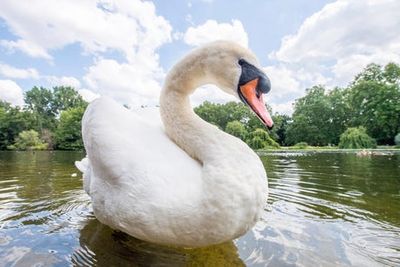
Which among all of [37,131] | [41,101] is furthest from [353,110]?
[41,101]

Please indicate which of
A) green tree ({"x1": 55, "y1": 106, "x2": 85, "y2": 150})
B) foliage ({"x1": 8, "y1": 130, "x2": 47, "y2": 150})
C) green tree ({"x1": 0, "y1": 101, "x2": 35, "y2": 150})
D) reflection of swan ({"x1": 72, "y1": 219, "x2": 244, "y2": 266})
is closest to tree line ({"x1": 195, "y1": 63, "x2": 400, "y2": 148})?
green tree ({"x1": 55, "y1": 106, "x2": 85, "y2": 150})

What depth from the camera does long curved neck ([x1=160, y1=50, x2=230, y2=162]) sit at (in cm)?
277

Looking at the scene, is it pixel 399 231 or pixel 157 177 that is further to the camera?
→ pixel 399 231

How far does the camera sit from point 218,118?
7494 centimetres

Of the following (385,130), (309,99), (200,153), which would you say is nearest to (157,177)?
(200,153)

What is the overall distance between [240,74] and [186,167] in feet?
2.62

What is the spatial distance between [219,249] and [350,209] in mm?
2367

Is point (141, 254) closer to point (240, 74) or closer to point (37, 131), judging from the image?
point (240, 74)

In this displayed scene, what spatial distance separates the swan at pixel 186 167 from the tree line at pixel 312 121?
37618 millimetres

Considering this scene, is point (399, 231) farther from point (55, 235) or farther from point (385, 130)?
point (385, 130)

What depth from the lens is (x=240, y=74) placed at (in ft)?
8.45

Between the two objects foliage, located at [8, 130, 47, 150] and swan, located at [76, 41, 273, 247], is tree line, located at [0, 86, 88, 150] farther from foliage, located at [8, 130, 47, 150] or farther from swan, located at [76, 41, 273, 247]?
swan, located at [76, 41, 273, 247]

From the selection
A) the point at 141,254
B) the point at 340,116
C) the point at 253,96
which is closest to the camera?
the point at 253,96

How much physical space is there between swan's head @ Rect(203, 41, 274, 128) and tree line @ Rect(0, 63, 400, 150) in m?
37.7
